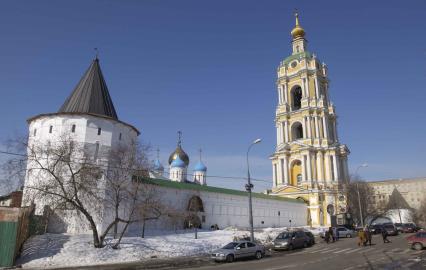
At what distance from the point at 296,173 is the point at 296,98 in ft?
60.7

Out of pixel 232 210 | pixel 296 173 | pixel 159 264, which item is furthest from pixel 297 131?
pixel 159 264

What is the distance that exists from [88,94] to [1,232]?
16.6 metres

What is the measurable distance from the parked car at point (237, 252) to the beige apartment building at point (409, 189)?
9870 cm

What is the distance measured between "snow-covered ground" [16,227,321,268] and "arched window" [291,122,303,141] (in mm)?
50576

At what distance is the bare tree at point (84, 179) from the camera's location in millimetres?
23734

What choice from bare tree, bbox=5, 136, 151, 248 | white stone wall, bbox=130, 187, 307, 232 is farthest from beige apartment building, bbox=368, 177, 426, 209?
bare tree, bbox=5, 136, 151, 248

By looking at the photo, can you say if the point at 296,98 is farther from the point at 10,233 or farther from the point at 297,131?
the point at 10,233

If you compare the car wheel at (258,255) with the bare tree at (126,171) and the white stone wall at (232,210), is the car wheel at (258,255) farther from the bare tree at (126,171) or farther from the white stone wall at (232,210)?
the white stone wall at (232,210)

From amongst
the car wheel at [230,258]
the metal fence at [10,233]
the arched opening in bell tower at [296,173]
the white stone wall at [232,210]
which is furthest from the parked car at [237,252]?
the arched opening in bell tower at [296,173]

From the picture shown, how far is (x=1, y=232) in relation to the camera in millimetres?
20047

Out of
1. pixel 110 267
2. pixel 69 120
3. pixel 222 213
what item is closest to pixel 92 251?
pixel 110 267

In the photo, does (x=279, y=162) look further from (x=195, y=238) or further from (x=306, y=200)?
(x=195, y=238)

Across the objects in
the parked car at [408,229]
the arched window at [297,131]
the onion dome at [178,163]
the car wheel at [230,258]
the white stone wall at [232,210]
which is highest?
→ the arched window at [297,131]

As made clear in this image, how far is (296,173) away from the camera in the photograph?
7362 cm
